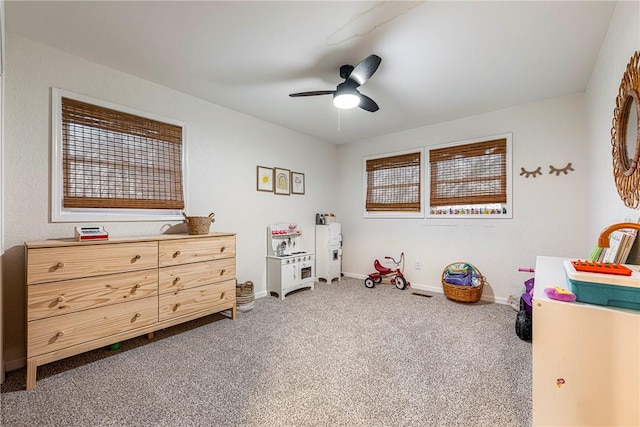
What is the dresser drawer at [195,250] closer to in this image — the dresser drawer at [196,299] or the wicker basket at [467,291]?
the dresser drawer at [196,299]

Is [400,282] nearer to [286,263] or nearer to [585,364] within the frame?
[286,263]

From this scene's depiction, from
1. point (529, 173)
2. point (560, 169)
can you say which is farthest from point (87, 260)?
point (560, 169)

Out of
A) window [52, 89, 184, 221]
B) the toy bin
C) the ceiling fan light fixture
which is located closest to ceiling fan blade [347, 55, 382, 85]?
the ceiling fan light fixture

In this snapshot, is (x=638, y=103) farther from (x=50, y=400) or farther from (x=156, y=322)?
(x=50, y=400)

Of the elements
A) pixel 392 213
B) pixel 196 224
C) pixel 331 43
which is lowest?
pixel 196 224

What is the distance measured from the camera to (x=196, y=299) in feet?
8.43

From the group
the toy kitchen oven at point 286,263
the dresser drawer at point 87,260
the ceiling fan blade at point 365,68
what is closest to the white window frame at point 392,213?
the toy kitchen oven at point 286,263

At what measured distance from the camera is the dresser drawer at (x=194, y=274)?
2.36m

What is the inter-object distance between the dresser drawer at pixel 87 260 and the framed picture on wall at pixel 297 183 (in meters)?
2.28

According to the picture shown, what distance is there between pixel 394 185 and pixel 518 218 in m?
1.70

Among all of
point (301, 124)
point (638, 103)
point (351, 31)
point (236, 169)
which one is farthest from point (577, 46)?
point (236, 169)

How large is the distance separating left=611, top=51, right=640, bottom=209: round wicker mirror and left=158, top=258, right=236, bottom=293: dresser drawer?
306cm

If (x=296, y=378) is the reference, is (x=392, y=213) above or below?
above

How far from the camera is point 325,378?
183 cm
